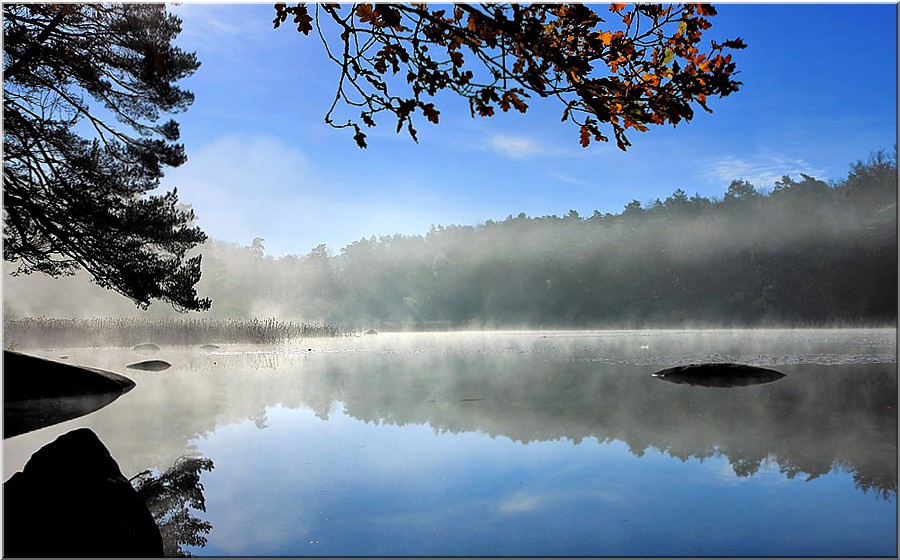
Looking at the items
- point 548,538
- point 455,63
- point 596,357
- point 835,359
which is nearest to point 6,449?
point 548,538

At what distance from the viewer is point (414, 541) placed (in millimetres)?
3156

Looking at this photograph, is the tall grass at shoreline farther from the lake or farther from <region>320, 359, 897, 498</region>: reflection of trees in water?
<region>320, 359, 897, 498</region>: reflection of trees in water

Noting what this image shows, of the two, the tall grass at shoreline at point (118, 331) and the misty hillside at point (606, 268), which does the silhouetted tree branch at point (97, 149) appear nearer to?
the tall grass at shoreline at point (118, 331)

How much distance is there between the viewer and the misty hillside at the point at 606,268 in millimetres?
29031

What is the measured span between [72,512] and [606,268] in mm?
32838

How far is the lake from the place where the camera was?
3.21m

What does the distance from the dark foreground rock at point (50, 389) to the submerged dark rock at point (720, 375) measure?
27.7ft

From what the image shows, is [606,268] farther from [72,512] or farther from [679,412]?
[72,512]

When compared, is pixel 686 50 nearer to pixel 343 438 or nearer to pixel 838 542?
pixel 838 542

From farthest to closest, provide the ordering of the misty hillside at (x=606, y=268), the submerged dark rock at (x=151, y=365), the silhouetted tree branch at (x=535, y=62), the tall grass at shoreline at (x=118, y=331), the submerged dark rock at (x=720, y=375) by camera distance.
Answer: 1. the misty hillside at (x=606, y=268)
2. the tall grass at shoreline at (x=118, y=331)
3. the submerged dark rock at (x=151, y=365)
4. the submerged dark rock at (x=720, y=375)
5. the silhouetted tree branch at (x=535, y=62)

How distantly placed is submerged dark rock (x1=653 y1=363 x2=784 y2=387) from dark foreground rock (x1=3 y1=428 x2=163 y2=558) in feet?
26.9

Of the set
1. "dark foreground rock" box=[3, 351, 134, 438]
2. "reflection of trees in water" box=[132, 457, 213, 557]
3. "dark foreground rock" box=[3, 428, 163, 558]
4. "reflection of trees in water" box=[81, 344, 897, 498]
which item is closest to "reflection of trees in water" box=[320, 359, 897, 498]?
"reflection of trees in water" box=[81, 344, 897, 498]

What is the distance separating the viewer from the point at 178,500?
3.79 meters

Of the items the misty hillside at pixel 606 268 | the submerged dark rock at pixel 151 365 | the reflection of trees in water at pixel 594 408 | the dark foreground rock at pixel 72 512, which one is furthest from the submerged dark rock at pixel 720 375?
the misty hillside at pixel 606 268
